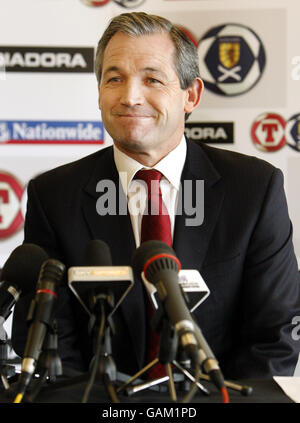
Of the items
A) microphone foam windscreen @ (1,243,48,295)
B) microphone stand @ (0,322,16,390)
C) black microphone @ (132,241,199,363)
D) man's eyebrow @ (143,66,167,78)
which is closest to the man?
man's eyebrow @ (143,66,167,78)

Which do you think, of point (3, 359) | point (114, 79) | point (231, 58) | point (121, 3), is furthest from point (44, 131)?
point (3, 359)

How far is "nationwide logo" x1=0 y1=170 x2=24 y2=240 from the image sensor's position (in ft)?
8.26

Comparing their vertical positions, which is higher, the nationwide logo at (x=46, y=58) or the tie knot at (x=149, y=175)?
the nationwide logo at (x=46, y=58)

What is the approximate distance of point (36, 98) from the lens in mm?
2510

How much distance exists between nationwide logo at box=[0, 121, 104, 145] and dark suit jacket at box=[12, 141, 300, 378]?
0.83 m

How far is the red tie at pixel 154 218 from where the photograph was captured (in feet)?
4.88

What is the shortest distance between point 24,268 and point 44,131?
1.62 m

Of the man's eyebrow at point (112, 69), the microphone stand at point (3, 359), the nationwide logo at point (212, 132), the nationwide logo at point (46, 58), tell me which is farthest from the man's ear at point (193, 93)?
the microphone stand at point (3, 359)

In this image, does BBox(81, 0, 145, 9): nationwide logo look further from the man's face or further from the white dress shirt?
the white dress shirt

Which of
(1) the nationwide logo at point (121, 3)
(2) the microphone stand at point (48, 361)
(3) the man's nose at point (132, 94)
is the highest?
(1) the nationwide logo at point (121, 3)

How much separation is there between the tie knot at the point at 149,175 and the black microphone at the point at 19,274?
670 millimetres

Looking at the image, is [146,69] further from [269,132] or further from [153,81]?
[269,132]

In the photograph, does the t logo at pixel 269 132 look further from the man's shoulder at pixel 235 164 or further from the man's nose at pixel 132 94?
the man's nose at pixel 132 94

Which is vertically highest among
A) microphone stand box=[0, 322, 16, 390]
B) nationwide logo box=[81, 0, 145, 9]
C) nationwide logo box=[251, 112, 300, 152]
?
nationwide logo box=[81, 0, 145, 9]
